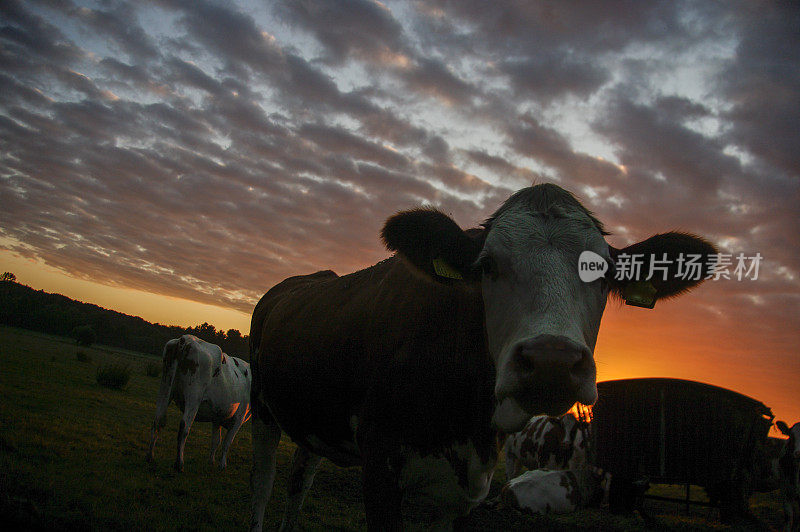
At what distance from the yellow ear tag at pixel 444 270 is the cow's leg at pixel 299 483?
10.6 feet

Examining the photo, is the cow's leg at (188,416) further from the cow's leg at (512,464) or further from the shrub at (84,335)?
the shrub at (84,335)

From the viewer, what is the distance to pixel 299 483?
5.10m

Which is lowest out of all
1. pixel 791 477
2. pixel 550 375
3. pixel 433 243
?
pixel 791 477

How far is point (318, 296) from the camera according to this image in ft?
15.3

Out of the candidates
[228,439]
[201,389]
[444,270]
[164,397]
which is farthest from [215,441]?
[444,270]

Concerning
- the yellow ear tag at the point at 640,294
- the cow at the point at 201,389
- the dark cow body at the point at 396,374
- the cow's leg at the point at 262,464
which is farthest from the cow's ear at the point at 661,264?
the cow at the point at 201,389

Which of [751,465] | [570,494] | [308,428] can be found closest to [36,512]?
[308,428]

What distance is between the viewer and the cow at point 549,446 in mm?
12867

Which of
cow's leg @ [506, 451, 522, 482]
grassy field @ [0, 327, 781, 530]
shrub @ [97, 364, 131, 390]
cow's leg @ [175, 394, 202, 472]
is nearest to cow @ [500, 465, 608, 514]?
grassy field @ [0, 327, 781, 530]

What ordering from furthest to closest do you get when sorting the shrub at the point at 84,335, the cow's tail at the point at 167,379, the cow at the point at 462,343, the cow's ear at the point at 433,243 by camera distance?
1. the shrub at the point at 84,335
2. the cow's tail at the point at 167,379
3. the cow's ear at the point at 433,243
4. the cow at the point at 462,343

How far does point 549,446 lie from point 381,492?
12.3 m

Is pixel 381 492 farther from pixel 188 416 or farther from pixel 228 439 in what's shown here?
pixel 228 439

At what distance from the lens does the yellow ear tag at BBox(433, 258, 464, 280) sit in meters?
2.88

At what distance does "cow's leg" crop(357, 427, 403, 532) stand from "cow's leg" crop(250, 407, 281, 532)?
2.68 metres
